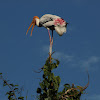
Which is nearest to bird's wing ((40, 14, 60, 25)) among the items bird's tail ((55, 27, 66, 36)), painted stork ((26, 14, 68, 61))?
Answer: painted stork ((26, 14, 68, 61))

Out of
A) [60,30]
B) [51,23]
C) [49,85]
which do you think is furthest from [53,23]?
[49,85]

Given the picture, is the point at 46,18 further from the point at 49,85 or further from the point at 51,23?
the point at 49,85

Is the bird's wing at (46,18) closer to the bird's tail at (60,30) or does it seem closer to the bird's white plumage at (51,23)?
the bird's white plumage at (51,23)

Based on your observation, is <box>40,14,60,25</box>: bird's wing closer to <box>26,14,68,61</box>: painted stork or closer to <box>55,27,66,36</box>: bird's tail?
<box>26,14,68,61</box>: painted stork

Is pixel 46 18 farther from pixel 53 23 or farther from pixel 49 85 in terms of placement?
pixel 49 85

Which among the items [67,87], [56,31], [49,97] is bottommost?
[49,97]

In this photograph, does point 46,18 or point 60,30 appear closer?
point 60,30

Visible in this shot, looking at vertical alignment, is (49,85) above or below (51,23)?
below

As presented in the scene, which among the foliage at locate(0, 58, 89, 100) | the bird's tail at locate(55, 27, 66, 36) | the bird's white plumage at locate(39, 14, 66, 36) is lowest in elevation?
the foliage at locate(0, 58, 89, 100)

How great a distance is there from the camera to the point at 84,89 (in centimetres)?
809

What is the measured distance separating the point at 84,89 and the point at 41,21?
268 centimetres

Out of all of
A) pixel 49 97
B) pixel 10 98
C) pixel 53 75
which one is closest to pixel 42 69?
pixel 53 75

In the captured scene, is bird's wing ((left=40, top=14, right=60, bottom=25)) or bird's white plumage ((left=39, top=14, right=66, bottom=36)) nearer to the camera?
bird's white plumage ((left=39, top=14, right=66, bottom=36))

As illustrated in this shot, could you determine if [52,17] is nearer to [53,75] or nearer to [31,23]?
[31,23]
